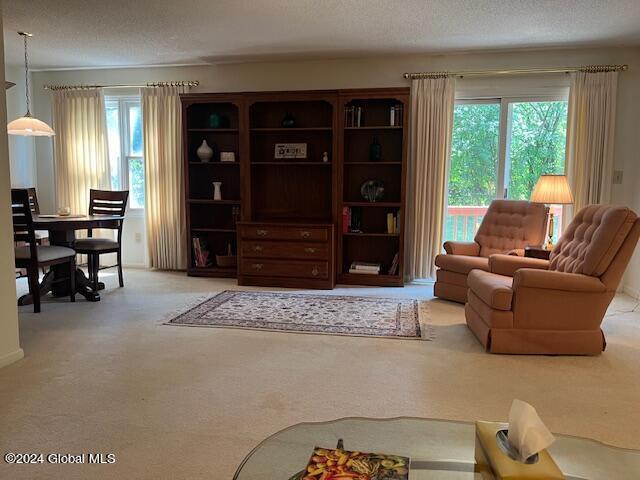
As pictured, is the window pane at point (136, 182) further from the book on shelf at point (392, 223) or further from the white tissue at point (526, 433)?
the white tissue at point (526, 433)

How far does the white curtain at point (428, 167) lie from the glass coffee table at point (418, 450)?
3.69 metres

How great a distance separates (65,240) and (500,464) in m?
4.36

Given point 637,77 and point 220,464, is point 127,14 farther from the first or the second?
point 637,77

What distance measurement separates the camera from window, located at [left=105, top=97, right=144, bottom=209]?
5.88 meters

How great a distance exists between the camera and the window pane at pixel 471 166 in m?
5.11

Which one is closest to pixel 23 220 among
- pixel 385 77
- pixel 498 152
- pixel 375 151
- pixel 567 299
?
pixel 375 151

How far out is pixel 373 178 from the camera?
17.5ft

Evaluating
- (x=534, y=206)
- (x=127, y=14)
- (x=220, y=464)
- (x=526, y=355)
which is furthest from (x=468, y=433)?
(x=127, y=14)

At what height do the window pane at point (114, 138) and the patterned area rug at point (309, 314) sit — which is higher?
Answer: the window pane at point (114, 138)

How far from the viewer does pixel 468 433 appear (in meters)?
1.56

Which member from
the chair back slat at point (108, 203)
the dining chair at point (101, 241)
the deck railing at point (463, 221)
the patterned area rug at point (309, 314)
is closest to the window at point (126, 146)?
the dining chair at point (101, 241)

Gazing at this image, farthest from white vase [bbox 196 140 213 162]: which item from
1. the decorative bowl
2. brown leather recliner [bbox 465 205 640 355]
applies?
brown leather recliner [bbox 465 205 640 355]

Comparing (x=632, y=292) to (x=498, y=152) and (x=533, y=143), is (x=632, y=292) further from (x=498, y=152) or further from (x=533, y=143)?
(x=498, y=152)

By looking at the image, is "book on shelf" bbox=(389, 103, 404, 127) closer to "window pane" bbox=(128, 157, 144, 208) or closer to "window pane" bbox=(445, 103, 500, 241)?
"window pane" bbox=(445, 103, 500, 241)
